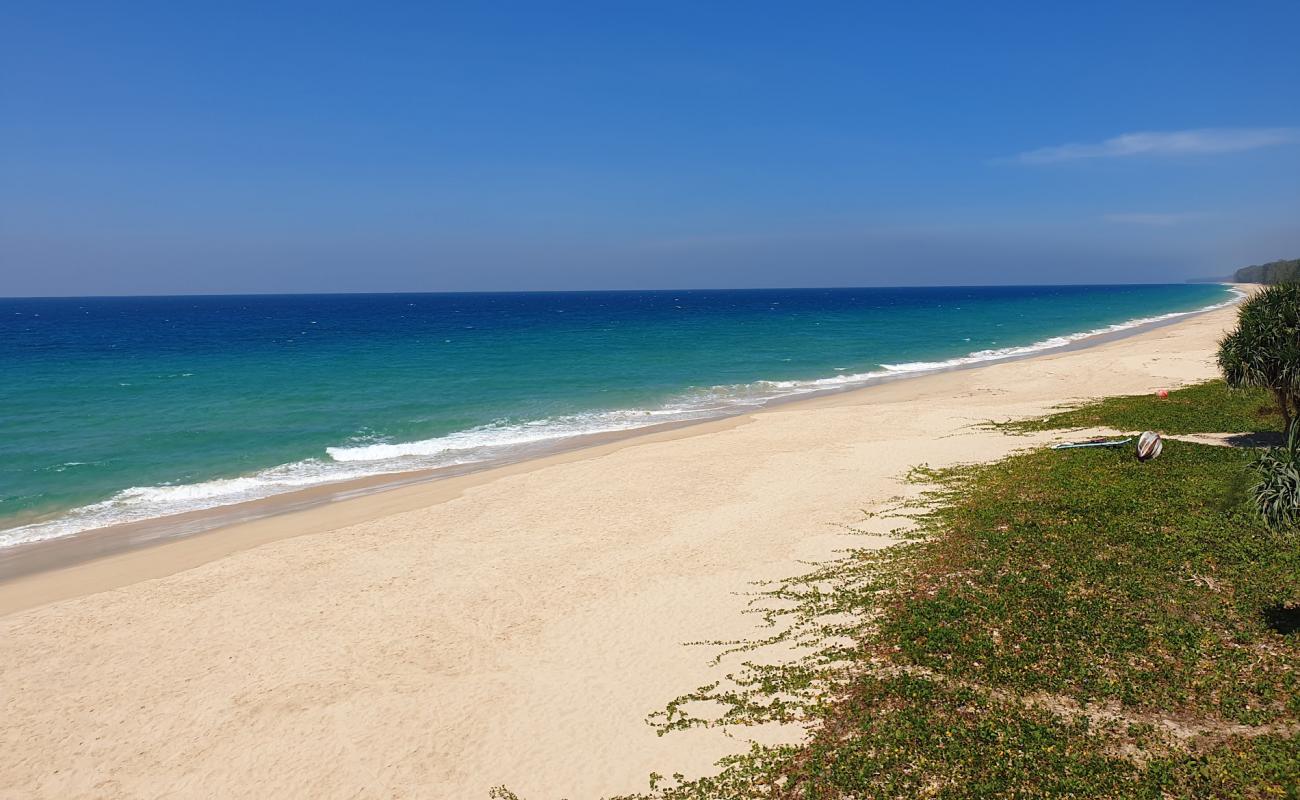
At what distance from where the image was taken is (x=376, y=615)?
14516 mm

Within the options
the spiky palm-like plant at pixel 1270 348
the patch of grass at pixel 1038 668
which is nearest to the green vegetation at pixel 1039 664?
the patch of grass at pixel 1038 668

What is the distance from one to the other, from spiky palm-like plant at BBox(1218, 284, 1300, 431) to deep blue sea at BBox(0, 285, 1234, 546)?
75.5 ft

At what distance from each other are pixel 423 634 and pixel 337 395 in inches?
1338

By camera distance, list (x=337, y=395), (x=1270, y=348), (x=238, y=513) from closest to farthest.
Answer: (x=1270, y=348), (x=238, y=513), (x=337, y=395)

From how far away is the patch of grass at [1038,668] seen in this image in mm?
8406

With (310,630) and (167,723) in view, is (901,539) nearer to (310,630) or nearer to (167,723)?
(310,630)

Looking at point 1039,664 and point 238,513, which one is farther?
point 238,513

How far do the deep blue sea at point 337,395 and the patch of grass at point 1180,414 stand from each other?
1750 cm

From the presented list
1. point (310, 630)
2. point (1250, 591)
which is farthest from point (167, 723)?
point (1250, 591)

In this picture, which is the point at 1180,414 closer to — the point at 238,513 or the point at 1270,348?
the point at 1270,348

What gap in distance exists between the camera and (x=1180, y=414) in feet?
84.9

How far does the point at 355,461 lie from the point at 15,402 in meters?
26.5

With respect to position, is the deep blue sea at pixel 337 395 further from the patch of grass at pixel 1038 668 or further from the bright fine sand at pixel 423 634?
the patch of grass at pixel 1038 668

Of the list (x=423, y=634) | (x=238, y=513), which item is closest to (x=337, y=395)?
(x=238, y=513)
